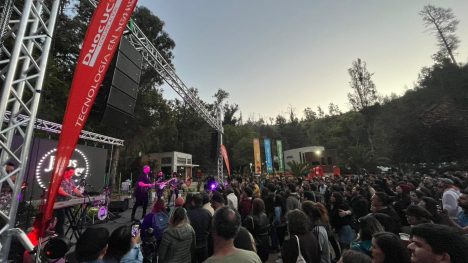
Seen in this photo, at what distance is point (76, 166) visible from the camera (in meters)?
12.2

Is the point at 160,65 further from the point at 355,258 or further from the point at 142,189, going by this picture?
the point at 355,258

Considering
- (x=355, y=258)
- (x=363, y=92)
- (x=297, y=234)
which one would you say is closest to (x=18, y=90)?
(x=297, y=234)

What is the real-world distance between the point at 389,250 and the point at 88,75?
156 inches

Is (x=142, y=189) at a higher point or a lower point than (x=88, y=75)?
lower

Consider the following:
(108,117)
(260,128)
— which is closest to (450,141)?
(108,117)

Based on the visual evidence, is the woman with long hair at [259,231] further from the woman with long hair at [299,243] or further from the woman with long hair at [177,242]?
the woman with long hair at [299,243]

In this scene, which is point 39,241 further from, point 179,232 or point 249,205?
point 249,205

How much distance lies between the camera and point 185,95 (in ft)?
39.8

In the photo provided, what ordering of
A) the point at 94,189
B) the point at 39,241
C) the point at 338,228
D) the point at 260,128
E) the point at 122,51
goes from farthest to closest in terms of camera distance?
the point at 260,128 → the point at 94,189 → the point at 122,51 → the point at 338,228 → the point at 39,241

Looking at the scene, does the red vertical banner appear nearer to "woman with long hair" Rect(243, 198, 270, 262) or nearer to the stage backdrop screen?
"woman with long hair" Rect(243, 198, 270, 262)

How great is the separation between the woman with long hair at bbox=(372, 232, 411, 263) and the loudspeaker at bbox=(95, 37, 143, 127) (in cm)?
457

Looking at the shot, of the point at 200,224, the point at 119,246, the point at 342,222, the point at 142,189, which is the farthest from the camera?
the point at 142,189

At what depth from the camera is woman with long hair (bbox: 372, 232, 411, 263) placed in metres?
1.76

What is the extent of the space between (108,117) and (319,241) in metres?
4.22
